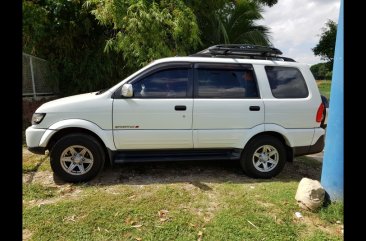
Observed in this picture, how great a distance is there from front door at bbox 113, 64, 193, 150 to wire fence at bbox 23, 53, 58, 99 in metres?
6.20

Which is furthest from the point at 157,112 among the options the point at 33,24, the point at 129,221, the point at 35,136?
the point at 33,24

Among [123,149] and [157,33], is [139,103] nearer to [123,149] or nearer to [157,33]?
[123,149]

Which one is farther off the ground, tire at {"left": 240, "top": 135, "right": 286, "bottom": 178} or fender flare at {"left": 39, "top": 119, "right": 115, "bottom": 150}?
fender flare at {"left": 39, "top": 119, "right": 115, "bottom": 150}

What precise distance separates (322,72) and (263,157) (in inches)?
1549

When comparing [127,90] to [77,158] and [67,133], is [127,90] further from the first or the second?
[77,158]

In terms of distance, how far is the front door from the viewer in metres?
4.65

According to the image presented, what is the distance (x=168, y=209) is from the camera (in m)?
3.94

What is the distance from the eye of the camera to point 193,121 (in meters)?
4.81

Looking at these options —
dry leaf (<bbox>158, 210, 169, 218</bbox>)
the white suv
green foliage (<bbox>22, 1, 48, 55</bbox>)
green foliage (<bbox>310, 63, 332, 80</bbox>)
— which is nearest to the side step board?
the white suv

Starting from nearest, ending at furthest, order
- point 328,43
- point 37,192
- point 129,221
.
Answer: point 129,221 → point 37,192 → point 328,43

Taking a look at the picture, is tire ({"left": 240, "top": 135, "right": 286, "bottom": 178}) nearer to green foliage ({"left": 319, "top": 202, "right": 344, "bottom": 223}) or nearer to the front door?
the front door

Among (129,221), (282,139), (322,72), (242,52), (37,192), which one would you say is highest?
(322,72)

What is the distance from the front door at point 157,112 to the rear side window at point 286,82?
4.46ft

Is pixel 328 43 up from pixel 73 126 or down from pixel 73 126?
up
